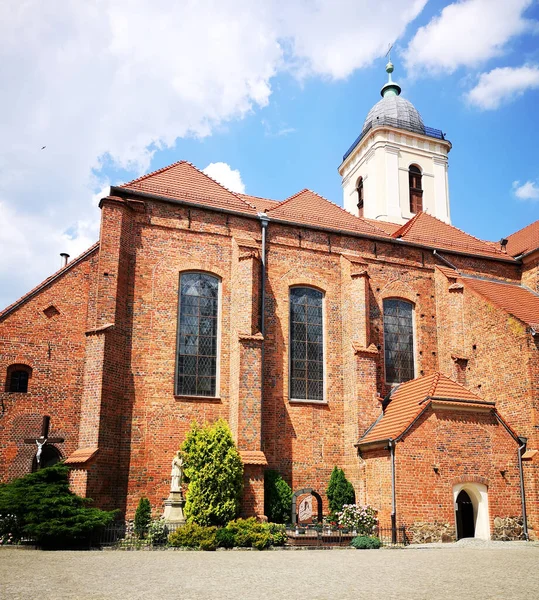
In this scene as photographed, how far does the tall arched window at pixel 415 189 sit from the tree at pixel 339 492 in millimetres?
18117

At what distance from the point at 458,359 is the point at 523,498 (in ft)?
16.6

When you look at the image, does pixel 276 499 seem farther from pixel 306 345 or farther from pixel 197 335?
pixel 197 335

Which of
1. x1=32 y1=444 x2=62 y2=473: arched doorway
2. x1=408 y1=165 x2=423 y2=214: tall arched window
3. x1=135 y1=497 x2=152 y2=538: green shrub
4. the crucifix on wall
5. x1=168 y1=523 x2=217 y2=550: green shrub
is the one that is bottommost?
x1=168 y1=523 x2=217 y2=550: green shrub

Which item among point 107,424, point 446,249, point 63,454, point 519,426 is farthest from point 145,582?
point 446,249

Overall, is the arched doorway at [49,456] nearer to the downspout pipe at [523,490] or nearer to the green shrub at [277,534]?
the green shrub at [277,534]

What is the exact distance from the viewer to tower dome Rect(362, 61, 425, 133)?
3359 centimetres

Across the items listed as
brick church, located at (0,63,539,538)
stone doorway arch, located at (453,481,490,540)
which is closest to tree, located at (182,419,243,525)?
brick church, located at (0,63,539,538)

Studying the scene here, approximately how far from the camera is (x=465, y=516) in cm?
1705

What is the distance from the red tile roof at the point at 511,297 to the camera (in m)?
19.7

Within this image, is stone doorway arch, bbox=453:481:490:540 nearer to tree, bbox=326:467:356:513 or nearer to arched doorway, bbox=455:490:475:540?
arched doorway, bbox=455:490:475:540

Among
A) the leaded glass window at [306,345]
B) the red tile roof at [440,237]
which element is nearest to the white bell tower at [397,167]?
the red tile roof at [440,237]

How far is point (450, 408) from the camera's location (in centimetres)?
1688

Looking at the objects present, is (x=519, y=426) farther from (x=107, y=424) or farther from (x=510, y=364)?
(x=107, y=424)

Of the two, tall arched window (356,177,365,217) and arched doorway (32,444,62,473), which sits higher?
tall arched window (356,177,365,217)
